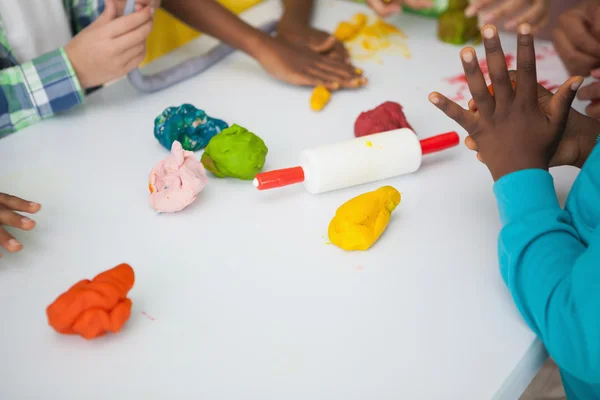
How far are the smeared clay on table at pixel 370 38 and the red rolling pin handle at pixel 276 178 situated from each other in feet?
1.26

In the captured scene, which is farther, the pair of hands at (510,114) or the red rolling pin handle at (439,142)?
the red rolling pin handle at (439,142)

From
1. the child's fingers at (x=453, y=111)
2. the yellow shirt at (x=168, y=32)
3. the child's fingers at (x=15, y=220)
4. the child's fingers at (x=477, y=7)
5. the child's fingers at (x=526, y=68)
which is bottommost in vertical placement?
the yellow shirt at (x=168, y=32)

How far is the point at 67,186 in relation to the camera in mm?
763

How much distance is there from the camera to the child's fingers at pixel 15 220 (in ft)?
2.14

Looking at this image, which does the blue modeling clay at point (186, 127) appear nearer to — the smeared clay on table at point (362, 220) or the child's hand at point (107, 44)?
the child's hand at point (107, 44)

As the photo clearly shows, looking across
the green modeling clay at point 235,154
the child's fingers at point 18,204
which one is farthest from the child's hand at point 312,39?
the child's fingers at point 18,204

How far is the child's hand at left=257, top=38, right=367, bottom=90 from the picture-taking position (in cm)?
94

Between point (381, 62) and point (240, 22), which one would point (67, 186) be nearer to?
point (240, 22)

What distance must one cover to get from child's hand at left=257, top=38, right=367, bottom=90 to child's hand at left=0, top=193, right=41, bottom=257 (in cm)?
45

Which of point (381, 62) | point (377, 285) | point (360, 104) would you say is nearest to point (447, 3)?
point (381, 62)

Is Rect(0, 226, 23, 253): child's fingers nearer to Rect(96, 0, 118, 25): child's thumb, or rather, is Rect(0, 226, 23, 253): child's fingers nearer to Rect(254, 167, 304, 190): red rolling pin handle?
Rect(254, 167, 304, 190): red rolling pin handle

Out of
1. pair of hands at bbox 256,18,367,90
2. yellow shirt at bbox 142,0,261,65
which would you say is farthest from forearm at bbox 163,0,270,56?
yellow shirt at bbox 142,0,261,65

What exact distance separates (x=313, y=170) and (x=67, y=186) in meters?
0.32

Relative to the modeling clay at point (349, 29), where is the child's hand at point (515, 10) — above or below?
above
